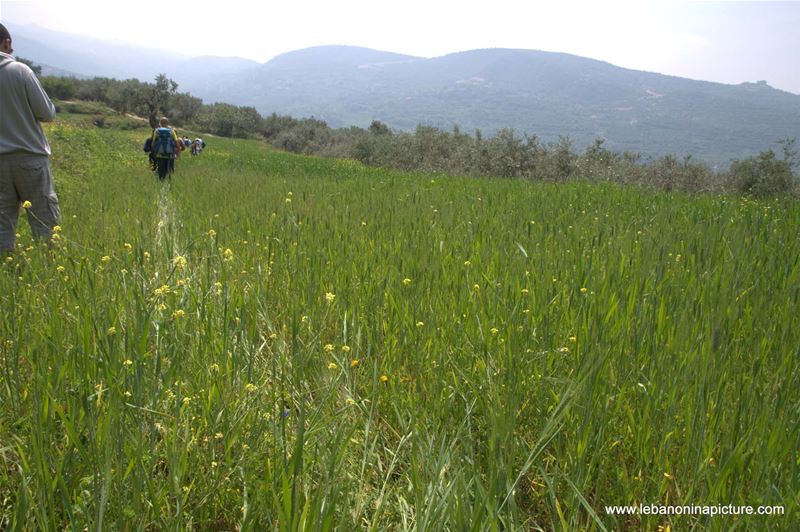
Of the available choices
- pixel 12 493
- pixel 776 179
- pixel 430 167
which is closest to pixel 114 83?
pixel 430 167

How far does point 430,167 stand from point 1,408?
90.0 feet

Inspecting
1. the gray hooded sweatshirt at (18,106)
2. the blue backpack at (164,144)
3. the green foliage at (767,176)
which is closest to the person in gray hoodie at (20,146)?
the gray hooded sweatshirt at (18,106)

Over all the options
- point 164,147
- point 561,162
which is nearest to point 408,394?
point 164,147

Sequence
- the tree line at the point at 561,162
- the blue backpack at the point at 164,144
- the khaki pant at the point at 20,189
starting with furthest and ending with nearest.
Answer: the tree line at the point at 561,162 → the blue backpack at the point at 164,144 → the khaki pant at the point at 20,189

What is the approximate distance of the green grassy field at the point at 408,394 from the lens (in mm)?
1291

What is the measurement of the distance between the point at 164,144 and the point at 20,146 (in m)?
7.22

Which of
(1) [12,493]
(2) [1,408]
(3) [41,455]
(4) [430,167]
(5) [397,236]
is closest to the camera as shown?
(3) [41,455]

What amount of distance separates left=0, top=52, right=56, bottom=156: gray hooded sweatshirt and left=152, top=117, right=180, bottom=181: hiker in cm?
682

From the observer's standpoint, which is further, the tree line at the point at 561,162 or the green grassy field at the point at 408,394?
the tree line at the point at 561,162

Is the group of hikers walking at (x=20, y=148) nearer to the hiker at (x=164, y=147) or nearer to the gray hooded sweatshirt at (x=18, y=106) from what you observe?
the gray hooded sweatshirt at (x=18, y=106)

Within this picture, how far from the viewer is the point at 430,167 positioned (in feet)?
92.7

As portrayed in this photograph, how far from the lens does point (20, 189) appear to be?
5027mm

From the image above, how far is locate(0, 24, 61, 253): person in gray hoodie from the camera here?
4867 millimetres

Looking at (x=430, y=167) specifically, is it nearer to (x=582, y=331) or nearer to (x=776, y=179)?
(x=776, y=179)
